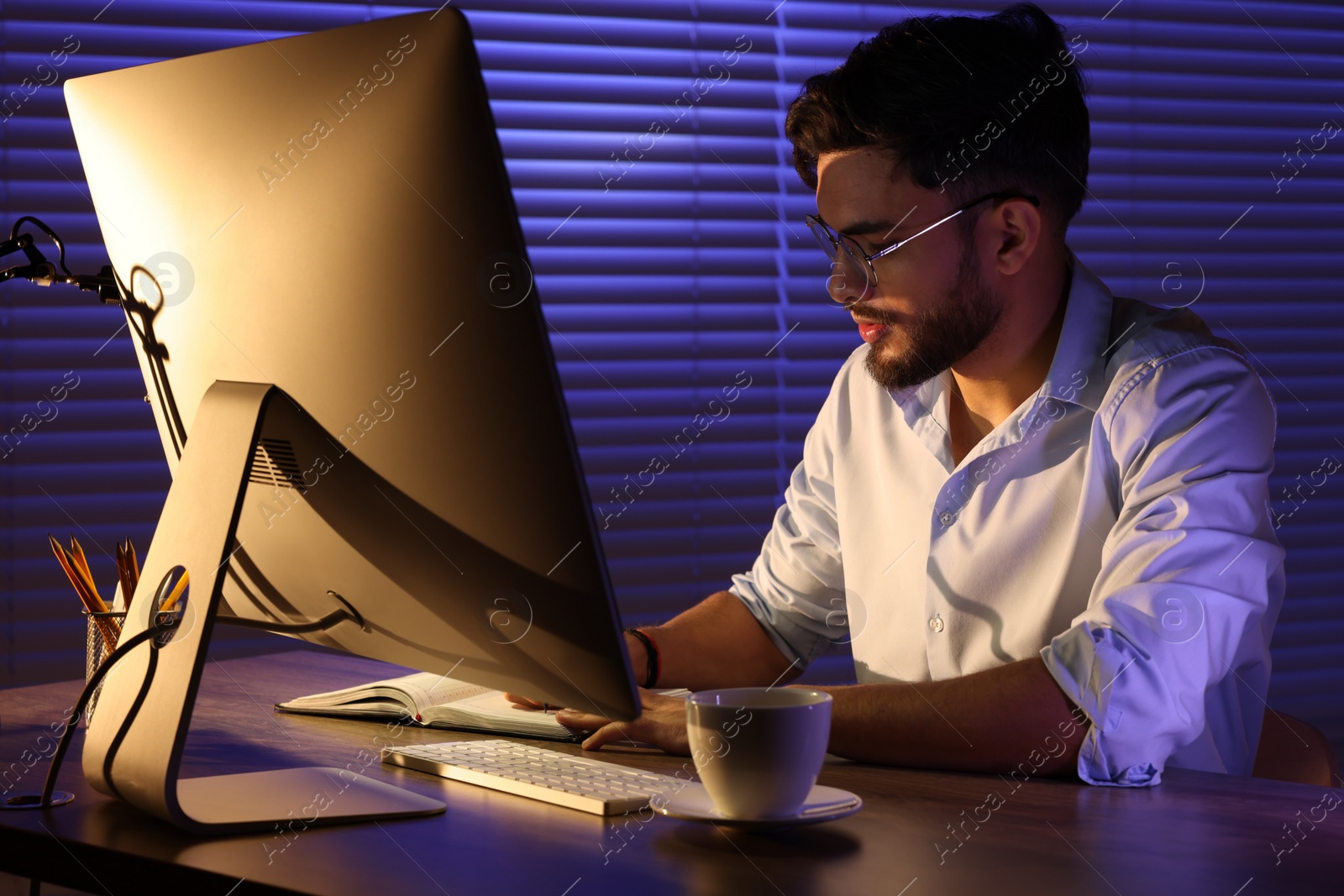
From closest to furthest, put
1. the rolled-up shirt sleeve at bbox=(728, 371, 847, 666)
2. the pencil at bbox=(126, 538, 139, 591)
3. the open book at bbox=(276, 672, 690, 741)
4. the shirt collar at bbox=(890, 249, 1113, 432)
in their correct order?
the pencil at bbox=(126, 538, 139, 591) < the open book at bbox=(276, 672, 690, 741) < the shirt collar at bbox=(890, 249, 1113, 432) < the rolled-up shirt sleeve at bbox=(728, 371, 847, 666)

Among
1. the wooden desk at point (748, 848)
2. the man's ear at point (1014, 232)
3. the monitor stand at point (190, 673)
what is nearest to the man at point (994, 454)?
the man's ear at point (1014, 232)

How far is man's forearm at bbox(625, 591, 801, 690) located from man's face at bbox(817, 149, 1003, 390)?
1.29ft

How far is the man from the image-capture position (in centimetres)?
122

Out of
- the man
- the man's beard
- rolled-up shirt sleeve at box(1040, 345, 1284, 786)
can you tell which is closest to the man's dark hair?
the man

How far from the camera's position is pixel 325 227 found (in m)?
0.78

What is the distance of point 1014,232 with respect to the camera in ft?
5.23

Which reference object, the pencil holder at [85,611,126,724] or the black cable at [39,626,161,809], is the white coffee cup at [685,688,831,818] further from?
the pencil holder at [85,611,126,724]

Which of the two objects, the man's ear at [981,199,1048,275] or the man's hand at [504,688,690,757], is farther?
the man's ear at [981,199,1048,275]

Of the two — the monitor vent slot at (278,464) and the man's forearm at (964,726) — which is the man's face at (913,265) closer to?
the man's forearm at (964,726)

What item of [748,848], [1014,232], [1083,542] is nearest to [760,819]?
[748,848]

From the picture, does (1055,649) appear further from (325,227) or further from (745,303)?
(745,303)

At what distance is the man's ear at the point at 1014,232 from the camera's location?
1.58m

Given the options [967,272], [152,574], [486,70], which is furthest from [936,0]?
[152,574]

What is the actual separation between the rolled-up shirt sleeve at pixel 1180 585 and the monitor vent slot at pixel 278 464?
676 millimetres
